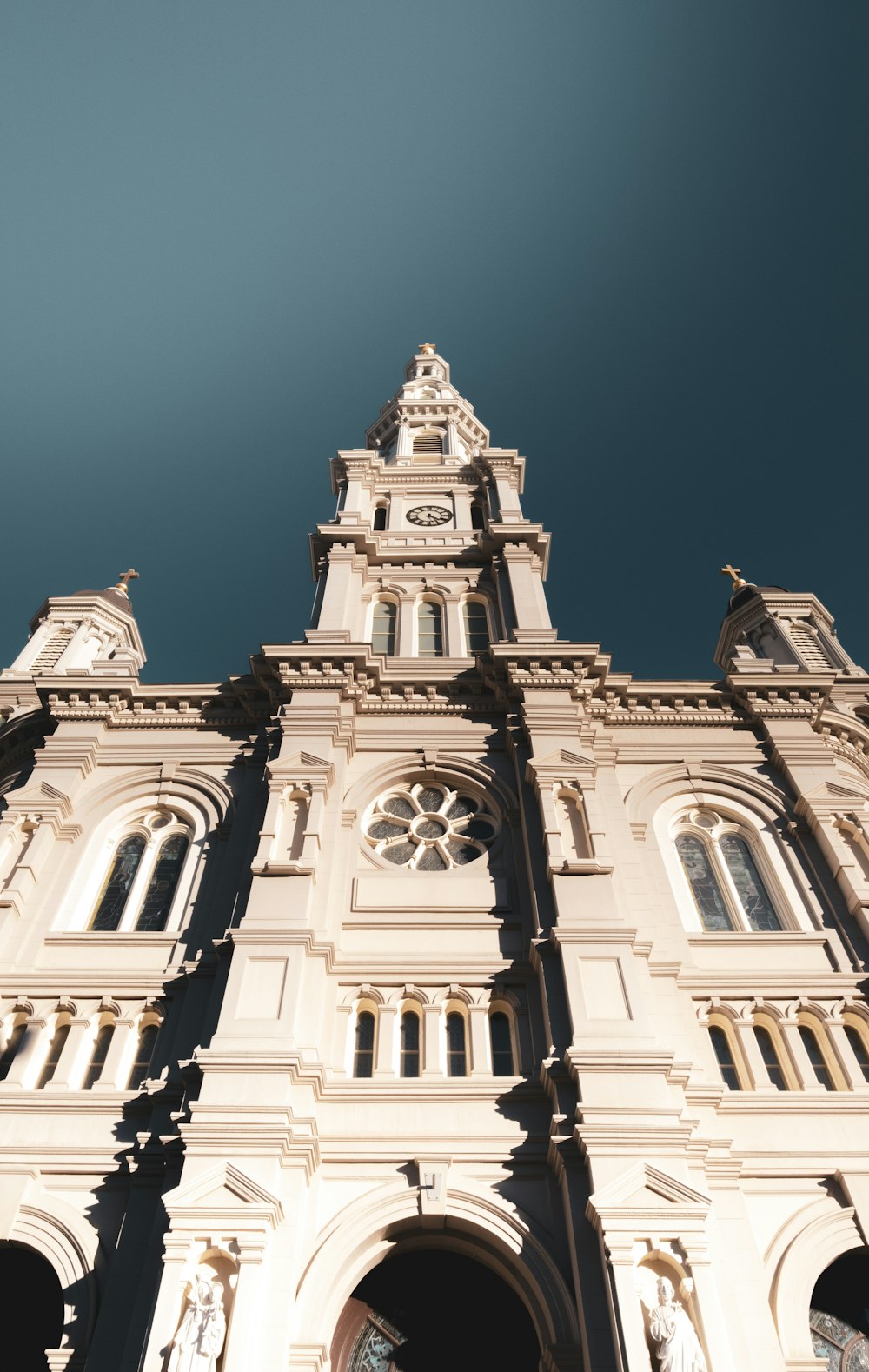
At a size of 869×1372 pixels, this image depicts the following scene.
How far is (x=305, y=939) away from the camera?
52.1 ft

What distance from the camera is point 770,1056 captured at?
1591cm

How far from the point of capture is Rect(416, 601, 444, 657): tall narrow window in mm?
25453

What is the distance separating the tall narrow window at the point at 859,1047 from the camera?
15.6 meters

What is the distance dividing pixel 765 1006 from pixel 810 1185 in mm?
2834

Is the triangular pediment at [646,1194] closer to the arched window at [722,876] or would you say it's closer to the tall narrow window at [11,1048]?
the arched window at [722,876]

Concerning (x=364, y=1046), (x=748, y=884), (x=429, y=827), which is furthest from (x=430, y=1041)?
(x=748, y=884)

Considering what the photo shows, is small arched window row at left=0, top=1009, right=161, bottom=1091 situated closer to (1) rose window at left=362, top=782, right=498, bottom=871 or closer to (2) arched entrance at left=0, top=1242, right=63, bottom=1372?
(2) arched entrance at left=0, top=1242, right=63, bottom=1372

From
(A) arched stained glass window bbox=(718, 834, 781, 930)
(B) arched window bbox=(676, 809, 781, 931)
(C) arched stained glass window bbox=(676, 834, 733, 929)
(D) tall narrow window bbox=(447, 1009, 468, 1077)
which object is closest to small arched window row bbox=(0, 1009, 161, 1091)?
(D) tall narrow window bbox=(447, 1009, 468, 1077)

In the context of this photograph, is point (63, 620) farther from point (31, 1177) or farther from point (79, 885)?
point (31, 1177)

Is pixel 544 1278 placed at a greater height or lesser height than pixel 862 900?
lesser

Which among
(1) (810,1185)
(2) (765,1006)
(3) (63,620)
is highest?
(3) (63,620)

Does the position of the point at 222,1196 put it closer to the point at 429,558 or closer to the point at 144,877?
the point at 144,877

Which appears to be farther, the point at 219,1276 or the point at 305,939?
the point at 305,939

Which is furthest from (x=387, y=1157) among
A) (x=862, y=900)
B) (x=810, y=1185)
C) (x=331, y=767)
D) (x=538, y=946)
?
(x=862, y=900)
